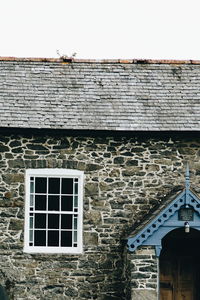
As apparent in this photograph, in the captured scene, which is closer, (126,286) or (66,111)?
(126,286)

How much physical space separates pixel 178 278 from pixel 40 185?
433 centimetres

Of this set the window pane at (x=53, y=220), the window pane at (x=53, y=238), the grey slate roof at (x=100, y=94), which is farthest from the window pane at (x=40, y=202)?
the grey slate roof at (x=100, y=94)

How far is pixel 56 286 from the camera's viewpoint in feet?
67.7

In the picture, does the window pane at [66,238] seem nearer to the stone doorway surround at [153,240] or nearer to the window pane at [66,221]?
Answer: the window pane at [66,221]

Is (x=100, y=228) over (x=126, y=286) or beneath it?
over

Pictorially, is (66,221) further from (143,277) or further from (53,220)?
(143,277)

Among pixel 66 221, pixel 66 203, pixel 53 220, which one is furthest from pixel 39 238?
pixel 66 203

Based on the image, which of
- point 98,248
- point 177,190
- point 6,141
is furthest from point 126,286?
point 6,141

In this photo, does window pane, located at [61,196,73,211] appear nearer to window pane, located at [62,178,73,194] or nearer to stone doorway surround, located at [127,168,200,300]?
window pane, located at [62,178,73,194]

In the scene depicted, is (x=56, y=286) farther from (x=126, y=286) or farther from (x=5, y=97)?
(x=5, y=97)

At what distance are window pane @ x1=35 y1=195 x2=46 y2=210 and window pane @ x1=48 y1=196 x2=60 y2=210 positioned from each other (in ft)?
0.43

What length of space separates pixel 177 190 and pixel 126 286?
280 centimetres

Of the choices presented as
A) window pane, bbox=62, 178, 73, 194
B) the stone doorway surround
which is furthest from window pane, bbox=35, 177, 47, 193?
the stone doorway surround

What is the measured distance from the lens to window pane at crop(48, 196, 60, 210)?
21094 mm
